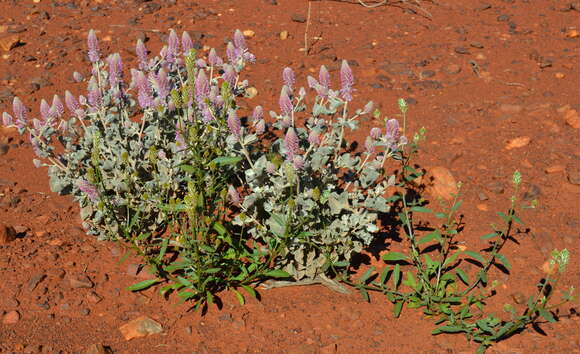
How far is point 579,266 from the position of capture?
12.5 feet

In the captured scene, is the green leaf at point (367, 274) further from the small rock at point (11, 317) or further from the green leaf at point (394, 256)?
the small rock at point (11, 317)

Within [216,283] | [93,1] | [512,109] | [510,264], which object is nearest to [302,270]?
[216,283]

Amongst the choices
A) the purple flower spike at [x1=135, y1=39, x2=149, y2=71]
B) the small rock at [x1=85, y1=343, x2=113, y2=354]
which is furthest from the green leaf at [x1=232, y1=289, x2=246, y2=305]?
the purple flower spike at [x1=135, y1=39, x2=149, y2=71]

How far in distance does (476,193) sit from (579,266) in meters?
0.83

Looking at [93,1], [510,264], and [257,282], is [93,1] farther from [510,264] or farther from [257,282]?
[510,264]

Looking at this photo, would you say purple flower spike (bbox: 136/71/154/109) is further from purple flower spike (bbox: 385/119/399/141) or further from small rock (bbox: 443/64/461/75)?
small rock (bbox: 443/64/461/75)

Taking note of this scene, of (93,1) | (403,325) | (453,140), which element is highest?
(93,1)

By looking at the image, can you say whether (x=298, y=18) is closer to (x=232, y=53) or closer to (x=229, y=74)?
(x=232, y=53)

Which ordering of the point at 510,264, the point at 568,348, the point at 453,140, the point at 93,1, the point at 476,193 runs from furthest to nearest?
the point at 93,1 → the point at 453,140 → the point at 476,193 → the point at 510,264 → the point at 568,348

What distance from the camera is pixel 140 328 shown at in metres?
3.39

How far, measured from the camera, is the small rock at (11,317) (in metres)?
3.43

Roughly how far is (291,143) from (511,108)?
2727 mm

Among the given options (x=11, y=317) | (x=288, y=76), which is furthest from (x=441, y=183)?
(x=11, y=317)

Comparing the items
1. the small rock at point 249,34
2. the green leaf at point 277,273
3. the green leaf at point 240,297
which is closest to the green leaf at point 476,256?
the green leaf at point 277,273
